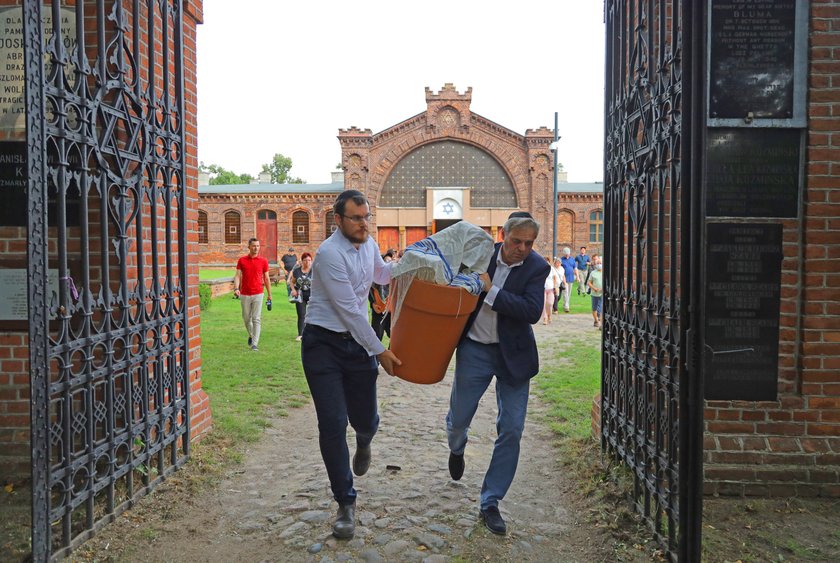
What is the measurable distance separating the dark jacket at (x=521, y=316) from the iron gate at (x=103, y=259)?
88.8 inches

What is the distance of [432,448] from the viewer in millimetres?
5551

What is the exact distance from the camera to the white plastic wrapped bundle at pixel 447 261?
358 cm

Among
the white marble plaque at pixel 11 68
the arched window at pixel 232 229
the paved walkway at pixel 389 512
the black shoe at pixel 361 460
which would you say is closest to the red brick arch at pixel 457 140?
the arched window at pixel 232 229

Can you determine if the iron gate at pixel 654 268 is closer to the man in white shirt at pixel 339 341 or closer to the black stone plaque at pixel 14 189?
the man in white shirt at pixel 339 341

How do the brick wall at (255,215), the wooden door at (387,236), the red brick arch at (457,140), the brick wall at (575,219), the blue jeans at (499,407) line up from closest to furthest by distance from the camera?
1. the blue jeans at (499,407)
2. the red brick arch at (457,140)
3. the wooden door at (387,236)
4. the brick wall at (575,219)
5. the brick wall at (255,215)

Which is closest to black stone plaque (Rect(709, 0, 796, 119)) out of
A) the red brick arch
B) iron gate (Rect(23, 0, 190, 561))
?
iron gate (Rect(23, 0, 190, 561))

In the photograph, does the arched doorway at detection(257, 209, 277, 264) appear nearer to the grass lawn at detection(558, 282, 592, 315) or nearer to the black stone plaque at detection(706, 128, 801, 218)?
the grass lawn at detection(558, 282, 592, 315)

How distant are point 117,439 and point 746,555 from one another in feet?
12.2

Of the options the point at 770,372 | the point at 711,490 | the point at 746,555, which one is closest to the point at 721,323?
the point at 770,372

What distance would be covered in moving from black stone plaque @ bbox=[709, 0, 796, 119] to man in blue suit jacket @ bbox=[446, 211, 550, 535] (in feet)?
5.35

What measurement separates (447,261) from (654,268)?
1.63 meters

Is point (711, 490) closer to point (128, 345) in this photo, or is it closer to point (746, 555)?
point (746, 555)

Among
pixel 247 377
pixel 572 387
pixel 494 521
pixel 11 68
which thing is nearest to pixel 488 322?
pixel 494 521

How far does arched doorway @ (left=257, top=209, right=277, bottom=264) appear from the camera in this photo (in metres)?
42.6
